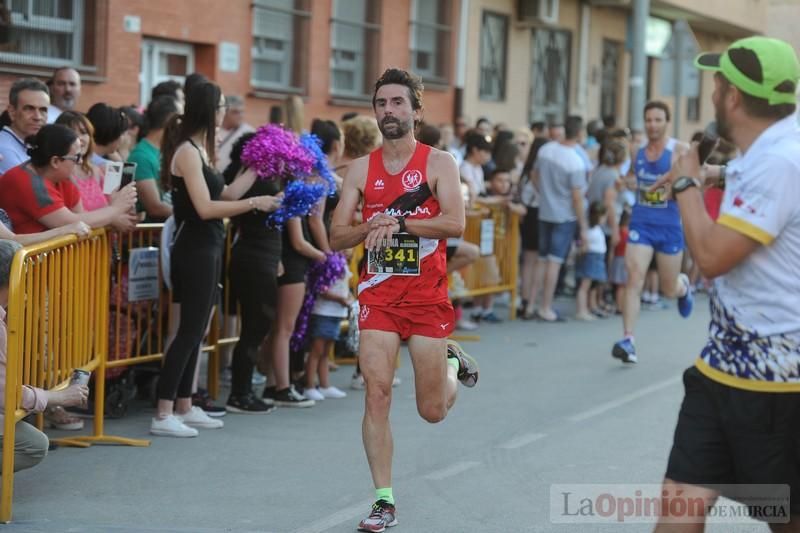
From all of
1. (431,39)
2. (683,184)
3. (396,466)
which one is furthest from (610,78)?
(683,184)

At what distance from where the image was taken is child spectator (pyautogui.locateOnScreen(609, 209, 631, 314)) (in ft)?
52.8

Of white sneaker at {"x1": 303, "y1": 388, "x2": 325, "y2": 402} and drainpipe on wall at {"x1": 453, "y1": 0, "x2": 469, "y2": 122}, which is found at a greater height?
drainpipe on wall at {"x1": 453, "y1": 0, "x2": 469, "y2": 122}

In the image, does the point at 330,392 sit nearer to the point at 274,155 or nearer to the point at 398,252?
the point at 274,155

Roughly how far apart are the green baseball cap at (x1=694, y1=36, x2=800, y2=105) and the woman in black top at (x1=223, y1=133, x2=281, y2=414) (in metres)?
4.98

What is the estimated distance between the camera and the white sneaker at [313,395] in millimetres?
10023

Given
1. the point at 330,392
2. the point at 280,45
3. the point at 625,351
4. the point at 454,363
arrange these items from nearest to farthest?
the point at 454,363 < the point at 330,392 < the point at 625,351 < the point at 280,45

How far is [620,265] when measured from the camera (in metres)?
16.1

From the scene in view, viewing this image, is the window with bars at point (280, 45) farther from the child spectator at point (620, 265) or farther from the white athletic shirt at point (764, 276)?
the white athletic shirt at point (764, 276)

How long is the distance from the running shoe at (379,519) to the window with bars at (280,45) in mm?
11680

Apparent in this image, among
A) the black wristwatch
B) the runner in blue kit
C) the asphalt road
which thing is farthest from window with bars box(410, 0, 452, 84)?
the black wristwatch

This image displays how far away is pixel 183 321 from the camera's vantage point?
8523mm

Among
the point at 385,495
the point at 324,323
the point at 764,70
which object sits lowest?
the point at 385,495

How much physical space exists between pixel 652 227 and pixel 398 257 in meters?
5.77

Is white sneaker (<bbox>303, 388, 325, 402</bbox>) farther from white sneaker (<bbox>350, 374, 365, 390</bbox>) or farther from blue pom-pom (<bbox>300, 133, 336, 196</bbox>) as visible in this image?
blue pom-pom (<bbox>300, 133, 336, 196</bbox>)
